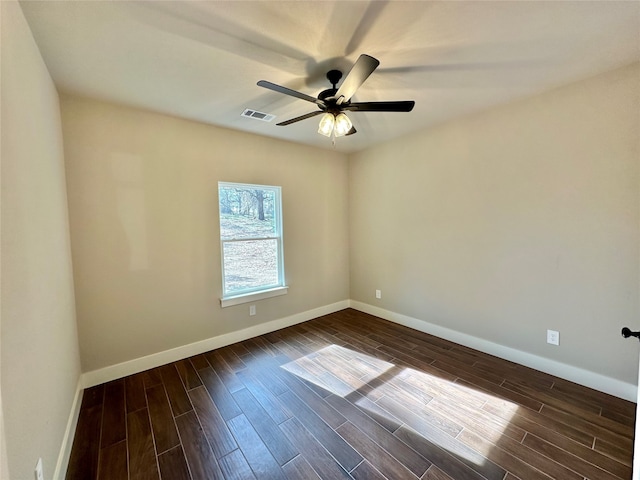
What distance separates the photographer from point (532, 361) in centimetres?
247

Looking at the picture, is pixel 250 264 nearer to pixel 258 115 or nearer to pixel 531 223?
pixel 258 115

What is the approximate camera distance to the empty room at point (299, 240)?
1.42 metres

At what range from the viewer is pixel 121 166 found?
2.40m

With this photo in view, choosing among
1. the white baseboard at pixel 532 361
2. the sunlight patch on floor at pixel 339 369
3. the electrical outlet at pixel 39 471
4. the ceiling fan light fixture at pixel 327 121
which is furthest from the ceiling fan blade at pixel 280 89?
the white baseboard at pixel 532 361

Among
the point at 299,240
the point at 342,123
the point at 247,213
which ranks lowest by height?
the point at 299,240

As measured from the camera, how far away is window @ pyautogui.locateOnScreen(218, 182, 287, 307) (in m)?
3.09

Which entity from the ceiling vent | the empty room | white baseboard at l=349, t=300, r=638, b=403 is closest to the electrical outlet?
the empty room

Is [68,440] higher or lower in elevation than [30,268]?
lower

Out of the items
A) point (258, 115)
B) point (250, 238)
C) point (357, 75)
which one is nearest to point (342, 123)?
point (357, 75)

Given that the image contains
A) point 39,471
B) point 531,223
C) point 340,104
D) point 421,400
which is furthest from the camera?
point 531,223

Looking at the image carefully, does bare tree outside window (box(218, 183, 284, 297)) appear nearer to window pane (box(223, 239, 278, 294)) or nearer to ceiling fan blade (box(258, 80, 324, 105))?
window pane (box(223, 239, 278, 294))

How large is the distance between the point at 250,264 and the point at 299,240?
29.5 inches

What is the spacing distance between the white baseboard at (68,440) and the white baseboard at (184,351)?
0.22 meters

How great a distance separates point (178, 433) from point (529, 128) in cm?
371
